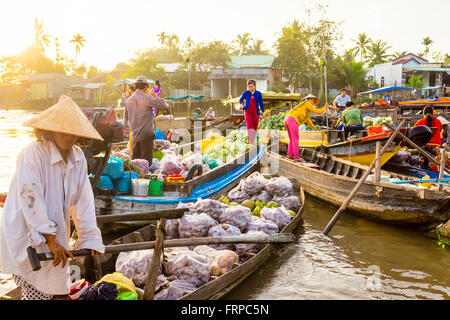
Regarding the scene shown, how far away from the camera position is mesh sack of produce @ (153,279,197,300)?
3.11 metres

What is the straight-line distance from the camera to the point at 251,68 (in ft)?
106

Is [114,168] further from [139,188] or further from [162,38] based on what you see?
[162,38]

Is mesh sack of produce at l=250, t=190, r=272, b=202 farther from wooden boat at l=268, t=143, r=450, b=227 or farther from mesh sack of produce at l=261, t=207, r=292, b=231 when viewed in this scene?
wooden boat at l=268, t=143, r=450, b=227

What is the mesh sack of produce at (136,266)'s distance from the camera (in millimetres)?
3330

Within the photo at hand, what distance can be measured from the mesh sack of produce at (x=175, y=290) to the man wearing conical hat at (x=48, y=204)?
0.97 metres

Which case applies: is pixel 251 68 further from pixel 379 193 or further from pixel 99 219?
pixel 99 219

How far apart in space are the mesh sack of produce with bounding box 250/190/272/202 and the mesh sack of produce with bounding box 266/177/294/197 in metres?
0.07

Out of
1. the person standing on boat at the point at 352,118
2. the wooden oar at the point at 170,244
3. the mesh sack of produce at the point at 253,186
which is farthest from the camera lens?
the person standing on boat at the point at 352,118

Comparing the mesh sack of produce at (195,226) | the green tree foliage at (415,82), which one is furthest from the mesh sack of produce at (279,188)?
the green tree foliage at (415,82)

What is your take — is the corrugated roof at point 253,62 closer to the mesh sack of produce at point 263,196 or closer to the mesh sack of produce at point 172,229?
the mesh sack of produce at point 263,196

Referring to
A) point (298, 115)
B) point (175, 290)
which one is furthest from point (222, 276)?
point (298, 115)

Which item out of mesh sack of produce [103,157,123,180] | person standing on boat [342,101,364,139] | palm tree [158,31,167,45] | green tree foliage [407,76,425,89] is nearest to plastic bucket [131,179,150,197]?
mesh sack of produce [103,157,123,180]
